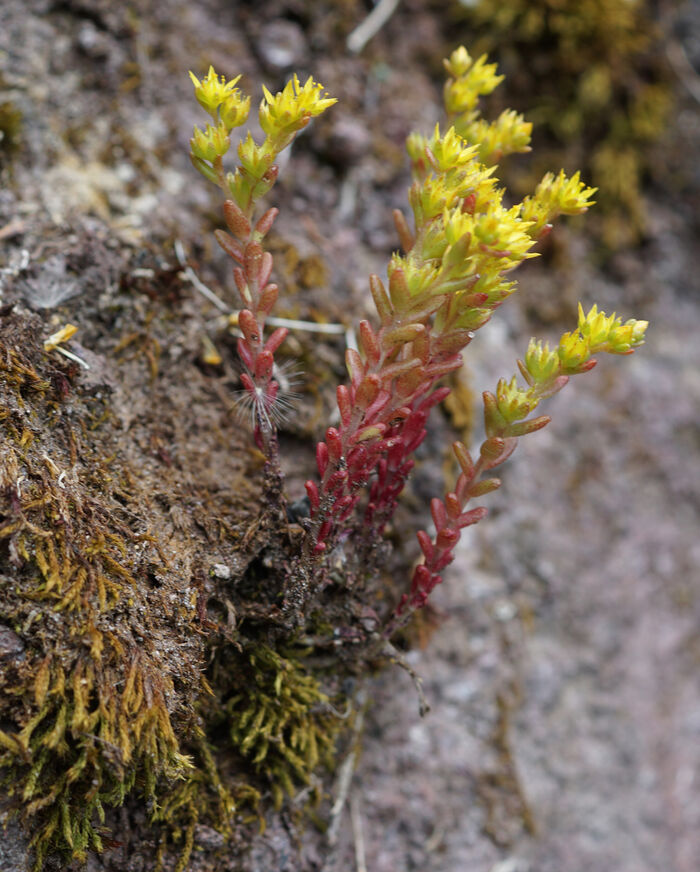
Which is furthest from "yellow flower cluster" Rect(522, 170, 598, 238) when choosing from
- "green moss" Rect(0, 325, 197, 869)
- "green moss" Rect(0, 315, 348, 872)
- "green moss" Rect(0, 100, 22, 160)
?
"green moss" Rect(0, 100, 22, 160)

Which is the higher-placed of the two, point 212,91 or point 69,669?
point 212,91

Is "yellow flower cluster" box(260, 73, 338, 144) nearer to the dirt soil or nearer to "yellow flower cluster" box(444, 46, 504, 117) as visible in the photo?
"yellow flower cluster" box(444, 46, 504, 117)

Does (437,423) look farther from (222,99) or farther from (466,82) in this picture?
(222,99)

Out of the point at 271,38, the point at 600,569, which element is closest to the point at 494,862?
the point at 600,569

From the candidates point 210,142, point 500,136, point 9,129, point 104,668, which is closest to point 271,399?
point 210,142

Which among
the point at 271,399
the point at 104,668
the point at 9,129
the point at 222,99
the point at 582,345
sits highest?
the point at 9,129

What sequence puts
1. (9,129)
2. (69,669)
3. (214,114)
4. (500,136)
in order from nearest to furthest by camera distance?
(69,669), (214,114), (500,136), (9,129)

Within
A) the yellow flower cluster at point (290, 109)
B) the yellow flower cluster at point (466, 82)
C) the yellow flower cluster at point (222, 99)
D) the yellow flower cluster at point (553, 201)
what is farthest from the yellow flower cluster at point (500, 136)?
the yellow flower cluster at point (222, 99)

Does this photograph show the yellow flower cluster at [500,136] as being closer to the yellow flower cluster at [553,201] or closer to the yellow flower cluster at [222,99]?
the yellow flower cluster at [553,201]
